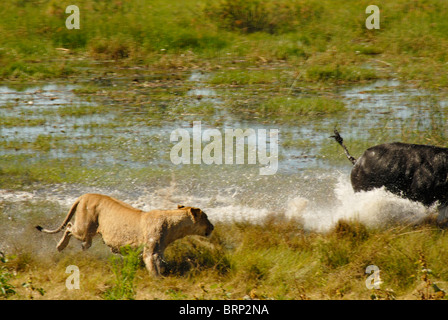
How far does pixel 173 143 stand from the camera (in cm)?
1127

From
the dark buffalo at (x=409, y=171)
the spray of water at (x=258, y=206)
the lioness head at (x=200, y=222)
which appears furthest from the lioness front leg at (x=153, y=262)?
the dark buffalo at (x=409, y=171)

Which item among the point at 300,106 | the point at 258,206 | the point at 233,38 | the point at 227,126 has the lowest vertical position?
the point at 258,206

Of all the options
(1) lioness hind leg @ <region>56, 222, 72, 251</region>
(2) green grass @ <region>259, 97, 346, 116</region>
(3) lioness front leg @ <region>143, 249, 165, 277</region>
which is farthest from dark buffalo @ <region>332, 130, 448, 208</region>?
(2) green grass @ <region>259, 97, 346, 116</region>

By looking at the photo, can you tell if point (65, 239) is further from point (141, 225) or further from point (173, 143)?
point (173, 143)

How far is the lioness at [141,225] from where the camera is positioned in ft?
23.6

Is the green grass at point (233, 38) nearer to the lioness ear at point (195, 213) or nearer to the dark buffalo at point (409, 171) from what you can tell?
the dark buffalo at point (409, 171)

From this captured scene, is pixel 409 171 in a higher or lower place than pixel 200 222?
higher

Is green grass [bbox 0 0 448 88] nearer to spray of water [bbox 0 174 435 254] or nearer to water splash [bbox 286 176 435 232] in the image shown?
spray of water [bbox 0 174 435 254]

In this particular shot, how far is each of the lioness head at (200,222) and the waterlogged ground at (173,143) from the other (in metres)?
1.48

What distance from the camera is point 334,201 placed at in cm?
960

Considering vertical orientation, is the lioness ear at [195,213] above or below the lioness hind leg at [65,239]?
above

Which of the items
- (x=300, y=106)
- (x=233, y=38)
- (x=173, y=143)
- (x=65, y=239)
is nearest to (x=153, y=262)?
A: (x=65, y=239)

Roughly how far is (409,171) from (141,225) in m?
3.12

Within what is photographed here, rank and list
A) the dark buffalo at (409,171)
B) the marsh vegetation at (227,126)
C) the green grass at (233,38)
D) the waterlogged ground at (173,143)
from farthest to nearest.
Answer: the green grass at (233,38) → the waterlogged ground at (173,143) → the dark buffalo at (409,171) → the marsh vegetation at (227,126)
